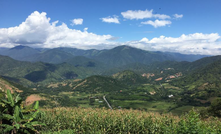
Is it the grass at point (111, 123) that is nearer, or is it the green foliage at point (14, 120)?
the green foliage at point (14, 120)

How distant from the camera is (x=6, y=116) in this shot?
7.71m

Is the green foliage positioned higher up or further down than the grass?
higher up

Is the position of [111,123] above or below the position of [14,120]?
below

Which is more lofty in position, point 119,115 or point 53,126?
point 119,115

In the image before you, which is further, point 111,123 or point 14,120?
point 111,123

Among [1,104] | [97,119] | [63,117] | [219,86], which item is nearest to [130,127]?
[97,119]

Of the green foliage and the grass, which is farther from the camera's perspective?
the grass

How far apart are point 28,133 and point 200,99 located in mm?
171361

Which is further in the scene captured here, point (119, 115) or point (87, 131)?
point (119, 115)

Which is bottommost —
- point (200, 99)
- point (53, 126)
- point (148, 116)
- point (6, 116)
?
point (200, 99)

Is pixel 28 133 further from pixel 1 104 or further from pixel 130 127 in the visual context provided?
pixel 130 127

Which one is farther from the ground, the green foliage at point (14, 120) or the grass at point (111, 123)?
the green foliage at point (14, 120)

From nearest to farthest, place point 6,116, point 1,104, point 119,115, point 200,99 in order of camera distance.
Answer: point 6,116, point 1,104, point 119,115, point 200,99

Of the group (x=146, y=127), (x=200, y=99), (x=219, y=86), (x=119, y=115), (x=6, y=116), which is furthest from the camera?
(x=219, y=86)
